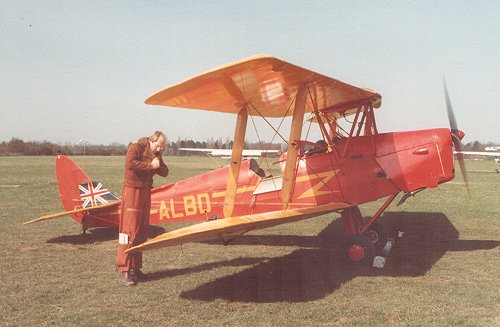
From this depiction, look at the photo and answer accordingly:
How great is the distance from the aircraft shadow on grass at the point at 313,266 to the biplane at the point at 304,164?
48 centimetres

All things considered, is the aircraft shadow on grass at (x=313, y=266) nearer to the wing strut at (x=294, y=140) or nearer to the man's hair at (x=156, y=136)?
the wing strut at (x=294, y=140)

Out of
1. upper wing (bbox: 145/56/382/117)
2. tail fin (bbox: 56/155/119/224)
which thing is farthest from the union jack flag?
upper wing (bbox: 145/56/382/117)

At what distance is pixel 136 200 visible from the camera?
566 centimetres

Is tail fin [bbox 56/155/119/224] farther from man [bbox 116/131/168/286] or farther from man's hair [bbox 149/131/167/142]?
man's hair [bbox 149/131/167/142]

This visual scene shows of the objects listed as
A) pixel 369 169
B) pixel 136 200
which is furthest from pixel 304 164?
pixel 136 200

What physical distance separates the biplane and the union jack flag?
0.50 meters

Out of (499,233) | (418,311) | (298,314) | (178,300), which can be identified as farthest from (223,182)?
(499,233)

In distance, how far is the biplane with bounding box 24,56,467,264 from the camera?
551cm

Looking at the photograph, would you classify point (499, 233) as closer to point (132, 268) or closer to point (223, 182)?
point (223, 182)

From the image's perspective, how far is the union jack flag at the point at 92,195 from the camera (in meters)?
8.47

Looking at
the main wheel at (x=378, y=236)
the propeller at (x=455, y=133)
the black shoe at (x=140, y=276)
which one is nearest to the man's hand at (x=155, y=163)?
the black shoe at (x=140, y=276)

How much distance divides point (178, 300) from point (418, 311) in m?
2.71

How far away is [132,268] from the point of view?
18.4 ft

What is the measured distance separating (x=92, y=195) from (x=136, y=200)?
333cm
